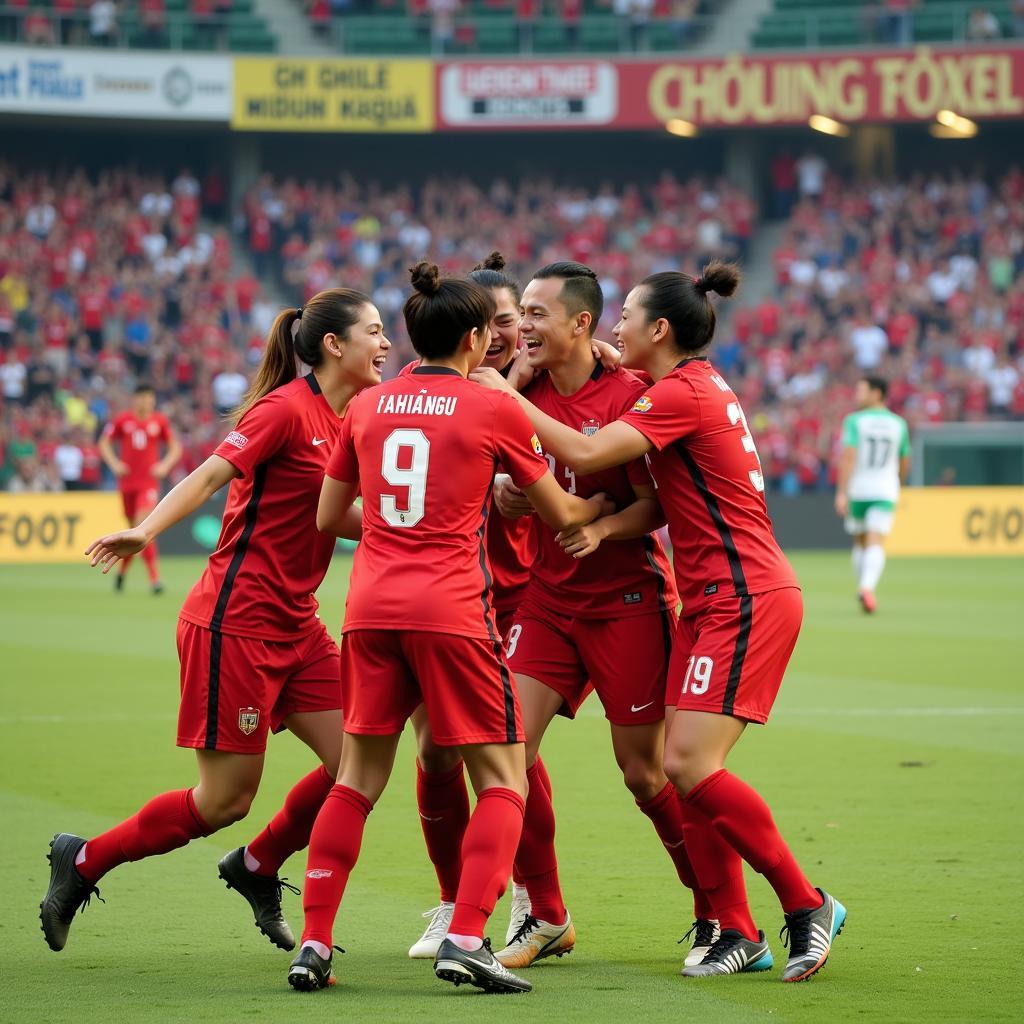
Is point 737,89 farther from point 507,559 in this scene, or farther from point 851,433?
point 507,559

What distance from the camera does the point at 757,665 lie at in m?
5.36

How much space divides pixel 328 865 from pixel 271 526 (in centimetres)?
118

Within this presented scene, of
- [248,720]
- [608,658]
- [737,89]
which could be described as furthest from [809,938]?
[737,89]

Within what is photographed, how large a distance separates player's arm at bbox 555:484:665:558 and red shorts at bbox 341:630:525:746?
0.49 metres

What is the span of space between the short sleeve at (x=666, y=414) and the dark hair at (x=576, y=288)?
1.42 feet

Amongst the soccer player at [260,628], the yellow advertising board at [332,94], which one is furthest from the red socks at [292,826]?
the yellow advertising board at [332,94]

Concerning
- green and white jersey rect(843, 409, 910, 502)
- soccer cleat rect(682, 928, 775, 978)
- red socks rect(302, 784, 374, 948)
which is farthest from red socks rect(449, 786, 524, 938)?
green and white jersey rect(843, 409, 910, 502)

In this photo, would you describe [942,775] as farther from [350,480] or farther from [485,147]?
[485,147]

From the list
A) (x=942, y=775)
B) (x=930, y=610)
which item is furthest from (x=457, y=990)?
(x=930, y=610)

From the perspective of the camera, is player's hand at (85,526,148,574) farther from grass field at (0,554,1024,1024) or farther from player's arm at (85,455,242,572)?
grass field at (0,554,1024,1024)

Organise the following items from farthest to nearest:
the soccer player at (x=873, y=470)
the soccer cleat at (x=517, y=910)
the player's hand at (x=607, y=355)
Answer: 1. the soccer player at (x=873, y=470)
2. the player's hand at (x=607, y=355)
3. the soccer cleat at (x=517, y=910)

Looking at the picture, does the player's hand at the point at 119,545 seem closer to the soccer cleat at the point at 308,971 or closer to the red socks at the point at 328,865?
the red socks at the point at 328,865

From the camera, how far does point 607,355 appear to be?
233 inches

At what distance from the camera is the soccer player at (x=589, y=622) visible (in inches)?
225
